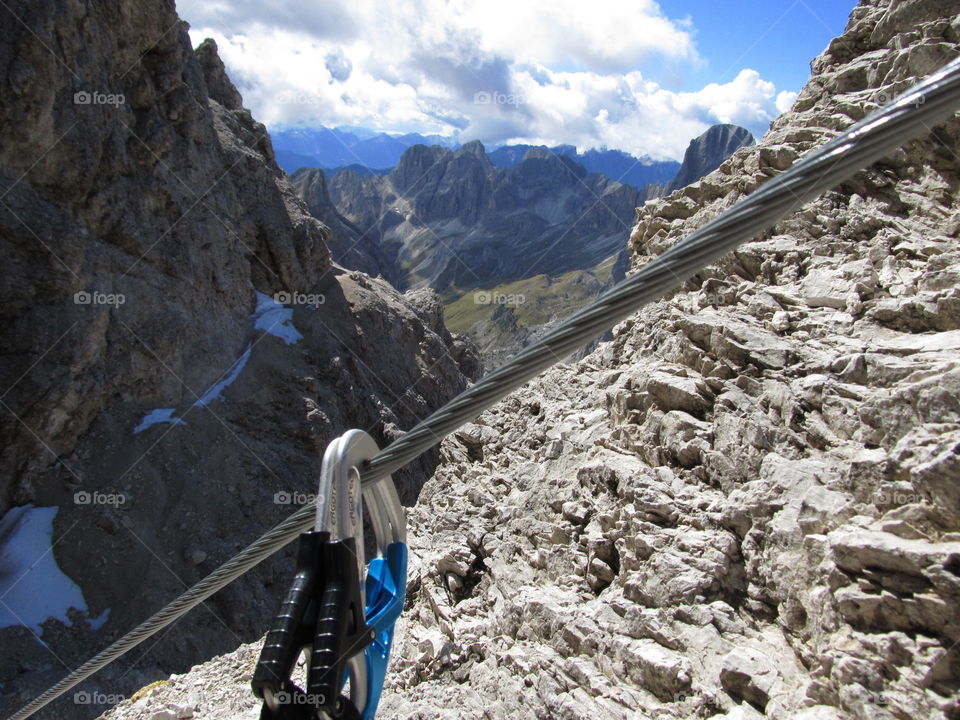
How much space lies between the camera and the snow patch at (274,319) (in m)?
51.3

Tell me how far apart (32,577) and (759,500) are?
1520 inches

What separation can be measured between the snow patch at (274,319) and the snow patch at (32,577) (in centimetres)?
2150

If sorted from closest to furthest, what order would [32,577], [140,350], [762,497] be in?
[762,497], [32,577], [140,350]

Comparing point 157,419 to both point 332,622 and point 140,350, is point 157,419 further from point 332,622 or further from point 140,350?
point 332,622

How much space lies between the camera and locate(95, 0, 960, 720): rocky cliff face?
174 inches

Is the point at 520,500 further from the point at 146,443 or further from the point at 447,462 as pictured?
the point at 146,443

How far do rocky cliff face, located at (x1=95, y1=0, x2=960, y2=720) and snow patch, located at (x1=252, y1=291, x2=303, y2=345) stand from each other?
43.3 meters

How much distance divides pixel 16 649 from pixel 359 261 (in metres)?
175

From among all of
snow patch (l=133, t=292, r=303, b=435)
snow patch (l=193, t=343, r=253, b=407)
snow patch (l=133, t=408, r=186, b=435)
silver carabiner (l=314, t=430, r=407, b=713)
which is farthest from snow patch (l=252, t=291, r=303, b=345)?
silver carabiner (l=314, t=430, r=407, b=713)

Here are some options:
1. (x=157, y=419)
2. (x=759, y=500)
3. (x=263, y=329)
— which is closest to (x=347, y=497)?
(x=759, y=500)

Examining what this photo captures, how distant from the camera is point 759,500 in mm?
5770

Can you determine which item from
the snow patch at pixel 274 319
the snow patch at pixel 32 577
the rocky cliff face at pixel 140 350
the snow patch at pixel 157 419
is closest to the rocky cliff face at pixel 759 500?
the rocky cliff face at pixel 140 350

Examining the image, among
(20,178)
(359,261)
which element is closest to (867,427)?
(20,178)

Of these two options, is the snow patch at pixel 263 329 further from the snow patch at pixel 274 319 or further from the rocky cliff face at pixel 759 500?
the rocky cliff face at pixel 759 500
